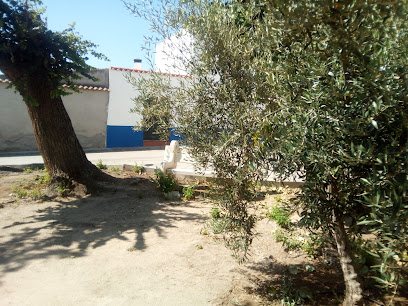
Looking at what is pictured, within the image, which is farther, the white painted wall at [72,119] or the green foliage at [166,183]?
the white painted wall at [72,119]

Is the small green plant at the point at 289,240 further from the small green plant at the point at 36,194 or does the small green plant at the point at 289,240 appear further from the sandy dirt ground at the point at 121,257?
the small green plant at the point at 36,194

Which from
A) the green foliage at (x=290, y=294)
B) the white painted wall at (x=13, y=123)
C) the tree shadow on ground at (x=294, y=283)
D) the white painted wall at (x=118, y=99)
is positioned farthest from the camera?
the white painted wall at (x=118, y=99)

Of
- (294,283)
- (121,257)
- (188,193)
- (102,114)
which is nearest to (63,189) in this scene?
(188,193)

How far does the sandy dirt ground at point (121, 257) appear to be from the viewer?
3656mm

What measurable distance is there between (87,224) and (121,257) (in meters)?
1.47

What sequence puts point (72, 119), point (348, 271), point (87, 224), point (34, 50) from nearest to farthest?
1. point (348, 271)
2. point (87, 224)
3. point (34, 50)
4. point (72, 119)

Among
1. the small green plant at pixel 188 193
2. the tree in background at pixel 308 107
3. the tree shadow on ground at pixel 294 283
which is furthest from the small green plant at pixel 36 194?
the tree shadow on ground at pixel 294 283

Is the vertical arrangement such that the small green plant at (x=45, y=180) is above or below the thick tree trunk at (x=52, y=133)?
below

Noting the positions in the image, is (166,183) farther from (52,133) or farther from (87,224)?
(52,133)

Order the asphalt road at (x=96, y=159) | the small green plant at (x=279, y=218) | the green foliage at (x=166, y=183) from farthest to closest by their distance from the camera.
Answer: the asphalt road at (x=96, y=159) < the green foliage at (x=166, y=183) < the small green plant at (x=279, y=218)

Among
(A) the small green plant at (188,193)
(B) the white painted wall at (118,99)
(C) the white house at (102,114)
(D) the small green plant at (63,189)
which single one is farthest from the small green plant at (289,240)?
(B) the white painted wall at (118,99)

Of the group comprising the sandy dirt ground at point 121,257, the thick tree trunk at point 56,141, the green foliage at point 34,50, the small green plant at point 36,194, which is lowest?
the sandy dirt ground at point 121,257

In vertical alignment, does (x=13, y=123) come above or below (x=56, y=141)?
above

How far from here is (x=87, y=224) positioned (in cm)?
575
